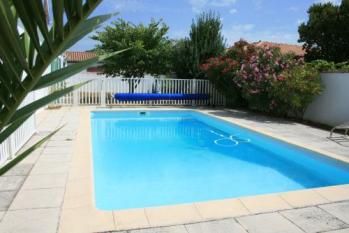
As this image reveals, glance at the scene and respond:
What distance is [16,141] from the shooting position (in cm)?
622

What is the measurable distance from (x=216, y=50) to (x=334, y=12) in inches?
340

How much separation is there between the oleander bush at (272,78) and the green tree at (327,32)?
356 inches

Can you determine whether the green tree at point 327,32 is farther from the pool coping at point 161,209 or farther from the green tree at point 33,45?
the green tree at point 33,45

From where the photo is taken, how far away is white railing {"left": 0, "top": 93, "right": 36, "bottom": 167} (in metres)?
5.49

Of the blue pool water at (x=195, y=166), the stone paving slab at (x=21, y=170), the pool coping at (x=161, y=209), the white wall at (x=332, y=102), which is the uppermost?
the white wall at (x=332, y=102)

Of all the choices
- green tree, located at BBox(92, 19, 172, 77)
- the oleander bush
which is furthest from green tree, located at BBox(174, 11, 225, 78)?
the oleander bush

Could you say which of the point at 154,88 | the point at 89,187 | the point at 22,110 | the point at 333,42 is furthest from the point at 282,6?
the point at 22,110

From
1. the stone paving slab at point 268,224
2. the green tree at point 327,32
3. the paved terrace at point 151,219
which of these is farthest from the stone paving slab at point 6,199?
the green tree at point 327,32

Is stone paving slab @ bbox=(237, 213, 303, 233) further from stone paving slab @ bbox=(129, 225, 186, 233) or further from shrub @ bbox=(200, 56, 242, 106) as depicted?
shrub @ bbox=(200, 56, 242, 106)

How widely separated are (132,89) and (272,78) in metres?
6.98

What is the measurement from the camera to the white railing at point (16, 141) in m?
5.49

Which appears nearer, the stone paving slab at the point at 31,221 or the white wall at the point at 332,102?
the stone paving slab at the point at 31,221

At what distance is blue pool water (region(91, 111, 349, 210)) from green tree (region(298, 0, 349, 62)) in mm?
12892

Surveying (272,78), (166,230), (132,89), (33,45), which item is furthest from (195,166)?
(132,89)
